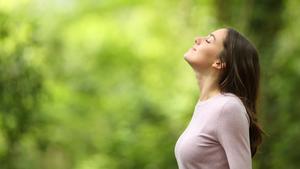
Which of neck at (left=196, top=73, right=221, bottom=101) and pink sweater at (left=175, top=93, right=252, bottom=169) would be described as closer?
pink sweater at (left=175, top=93, right=252, bottom=169)

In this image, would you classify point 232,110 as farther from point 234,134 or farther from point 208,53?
point 208,53

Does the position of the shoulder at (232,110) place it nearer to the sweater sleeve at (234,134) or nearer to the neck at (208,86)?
the sweater sleeve at (234,134)

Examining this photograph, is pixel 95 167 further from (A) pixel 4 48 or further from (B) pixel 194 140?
(B) pixel 194 140

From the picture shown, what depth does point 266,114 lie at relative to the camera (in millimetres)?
8500

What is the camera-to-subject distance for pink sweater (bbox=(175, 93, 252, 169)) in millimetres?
2951

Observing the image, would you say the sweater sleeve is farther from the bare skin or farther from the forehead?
the forehead

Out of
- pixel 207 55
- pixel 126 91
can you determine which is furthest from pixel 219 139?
pixel 126 91

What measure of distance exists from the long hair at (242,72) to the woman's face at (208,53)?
0.11ft

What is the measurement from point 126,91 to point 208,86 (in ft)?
35.3

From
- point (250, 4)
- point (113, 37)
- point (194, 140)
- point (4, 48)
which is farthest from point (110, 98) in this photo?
point (194, 140)

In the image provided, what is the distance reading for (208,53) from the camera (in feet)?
10.5

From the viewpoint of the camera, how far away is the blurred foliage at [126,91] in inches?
296

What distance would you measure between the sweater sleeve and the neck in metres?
0.20

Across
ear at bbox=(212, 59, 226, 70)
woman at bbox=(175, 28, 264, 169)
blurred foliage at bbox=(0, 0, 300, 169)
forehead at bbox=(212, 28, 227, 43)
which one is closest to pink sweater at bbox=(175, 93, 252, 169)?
woman at bbox=(175, 28, 264, 169)
